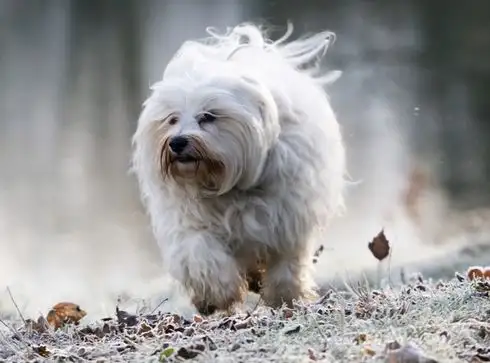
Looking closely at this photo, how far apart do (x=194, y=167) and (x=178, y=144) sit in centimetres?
13

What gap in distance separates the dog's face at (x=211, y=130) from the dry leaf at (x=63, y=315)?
674 millimetres

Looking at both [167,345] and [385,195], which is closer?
[167,345]

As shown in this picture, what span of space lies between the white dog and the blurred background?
2.82 ft

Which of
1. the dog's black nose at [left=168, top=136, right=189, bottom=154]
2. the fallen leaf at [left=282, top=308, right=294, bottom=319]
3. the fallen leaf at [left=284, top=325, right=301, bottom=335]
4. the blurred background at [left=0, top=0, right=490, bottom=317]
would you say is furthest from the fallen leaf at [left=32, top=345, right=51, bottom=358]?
the blurred background at [left=0, top=0, right=490, bottom=317]

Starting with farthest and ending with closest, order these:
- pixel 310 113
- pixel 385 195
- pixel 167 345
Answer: pixel 385 195 < pixel 310 113 < pixel 167 345

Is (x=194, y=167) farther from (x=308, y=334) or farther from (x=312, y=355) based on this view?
(x=312, y=355)

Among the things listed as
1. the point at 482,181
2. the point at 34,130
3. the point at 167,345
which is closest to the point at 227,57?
the point at 167,345

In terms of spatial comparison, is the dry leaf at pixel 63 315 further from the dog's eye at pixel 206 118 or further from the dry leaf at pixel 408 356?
the dry leaf at pixel 408 356

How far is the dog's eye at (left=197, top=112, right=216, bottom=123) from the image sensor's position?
17.7 feet

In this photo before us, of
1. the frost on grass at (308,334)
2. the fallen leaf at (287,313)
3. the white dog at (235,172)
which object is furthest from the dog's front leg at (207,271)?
the fallen leaf at (287,313)

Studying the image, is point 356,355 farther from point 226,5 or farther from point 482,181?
point 226,5

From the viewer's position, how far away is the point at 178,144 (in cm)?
527

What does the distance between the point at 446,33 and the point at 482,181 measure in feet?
21.0

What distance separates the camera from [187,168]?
5320 millimetres
